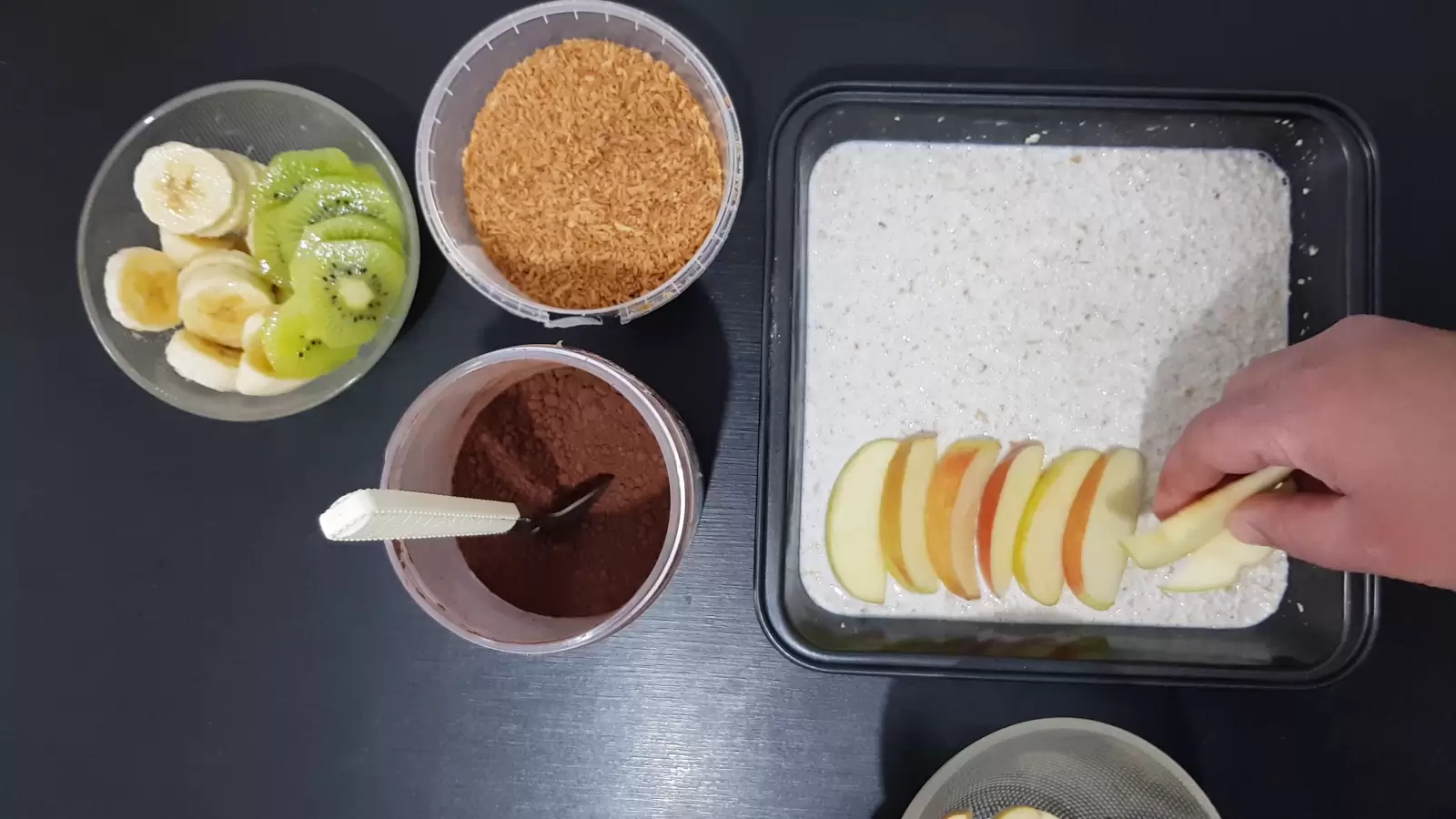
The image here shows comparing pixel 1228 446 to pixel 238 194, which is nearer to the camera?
pixel 1228 446

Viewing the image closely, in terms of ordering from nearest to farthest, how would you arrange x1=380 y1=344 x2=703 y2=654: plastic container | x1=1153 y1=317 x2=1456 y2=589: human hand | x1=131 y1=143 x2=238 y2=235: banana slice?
x1=1153 y1=317 x2=1456 y2=589: human hand, x1=380 y1=344 x2=703 y2=654: plastic container, x1=131 y1=143 x2=238 y2=235: banana slice

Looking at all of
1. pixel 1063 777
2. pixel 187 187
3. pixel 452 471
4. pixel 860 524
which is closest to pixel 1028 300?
pixel 860 524

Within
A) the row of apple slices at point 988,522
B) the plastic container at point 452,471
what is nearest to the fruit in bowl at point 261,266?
the plastic container at point 452,471

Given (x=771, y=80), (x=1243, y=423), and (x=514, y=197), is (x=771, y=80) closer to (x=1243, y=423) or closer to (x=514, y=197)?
(x=514, y=197)

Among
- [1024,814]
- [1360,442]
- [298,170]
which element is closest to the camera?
[1360,442]

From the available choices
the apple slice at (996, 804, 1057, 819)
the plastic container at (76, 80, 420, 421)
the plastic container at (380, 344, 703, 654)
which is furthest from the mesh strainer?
the plastic container at (76, 80, 420, 421)

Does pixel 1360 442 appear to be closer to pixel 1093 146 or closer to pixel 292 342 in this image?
pixel 1093 146

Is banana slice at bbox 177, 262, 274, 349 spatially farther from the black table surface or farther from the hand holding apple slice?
the hand holding apple slice
